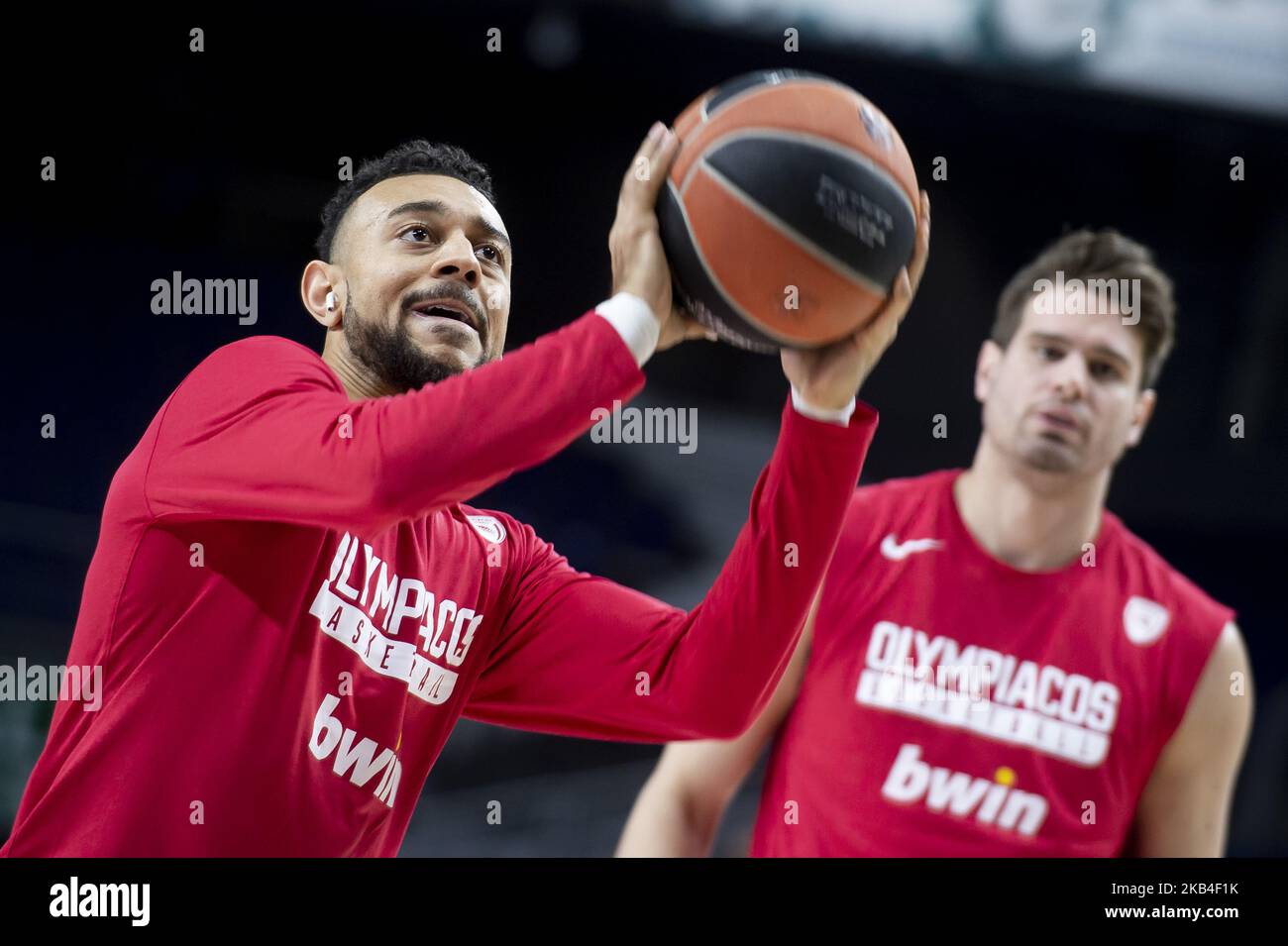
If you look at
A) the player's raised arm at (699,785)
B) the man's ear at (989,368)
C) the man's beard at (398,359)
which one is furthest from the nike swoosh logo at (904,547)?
the man's beard at (398,359)

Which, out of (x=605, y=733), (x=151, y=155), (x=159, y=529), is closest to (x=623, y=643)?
(x=605, y=733)

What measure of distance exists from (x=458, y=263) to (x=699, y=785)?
4.86ft

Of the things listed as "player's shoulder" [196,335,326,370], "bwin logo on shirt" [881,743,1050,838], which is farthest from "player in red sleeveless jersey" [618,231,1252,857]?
"player's shoulder" [196,335,326,370]

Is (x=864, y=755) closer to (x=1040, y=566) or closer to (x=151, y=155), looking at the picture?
(x=1040, y=566)

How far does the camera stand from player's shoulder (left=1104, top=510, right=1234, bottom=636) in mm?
3340

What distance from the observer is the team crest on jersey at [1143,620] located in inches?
131

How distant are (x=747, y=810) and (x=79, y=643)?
4.25 metres

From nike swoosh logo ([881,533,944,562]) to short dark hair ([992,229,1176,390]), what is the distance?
22.2 inches

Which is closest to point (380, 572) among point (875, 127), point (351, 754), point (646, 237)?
point (351, 754)
